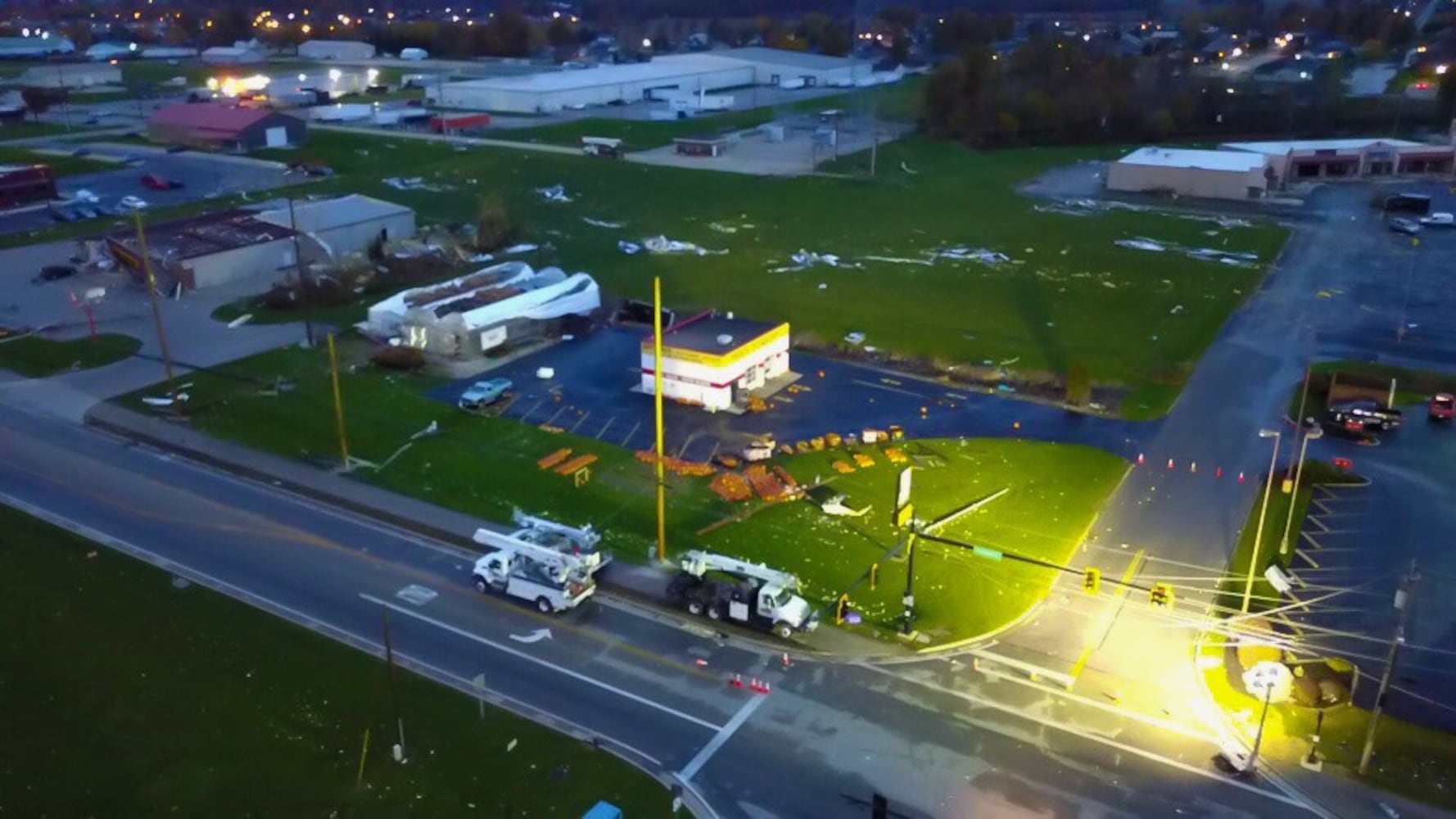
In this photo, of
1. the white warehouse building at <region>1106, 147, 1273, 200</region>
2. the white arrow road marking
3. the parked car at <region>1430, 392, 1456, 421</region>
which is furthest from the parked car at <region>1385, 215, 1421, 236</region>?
the white arrow road marking

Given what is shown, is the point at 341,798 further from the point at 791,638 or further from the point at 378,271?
the point at 378,271

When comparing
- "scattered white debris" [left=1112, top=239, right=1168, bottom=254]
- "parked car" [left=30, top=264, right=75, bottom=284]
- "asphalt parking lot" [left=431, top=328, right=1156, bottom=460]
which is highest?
"parked car" [left=30, top=264, right=75, bottom=284]

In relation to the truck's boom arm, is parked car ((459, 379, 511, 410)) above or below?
below

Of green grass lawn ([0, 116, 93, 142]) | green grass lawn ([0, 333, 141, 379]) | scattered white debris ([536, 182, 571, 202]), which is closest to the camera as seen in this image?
green grass lawn ([0, 333, 141, 379])

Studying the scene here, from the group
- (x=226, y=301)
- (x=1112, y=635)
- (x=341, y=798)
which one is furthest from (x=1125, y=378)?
(x=226, y=301)

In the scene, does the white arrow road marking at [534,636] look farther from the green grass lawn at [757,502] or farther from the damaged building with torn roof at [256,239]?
the damaged building with torn roof at [256,239]

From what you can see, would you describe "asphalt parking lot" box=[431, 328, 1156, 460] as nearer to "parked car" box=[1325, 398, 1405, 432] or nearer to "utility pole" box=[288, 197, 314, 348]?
"parked car" box=[1325, 398, 1405, 432]
